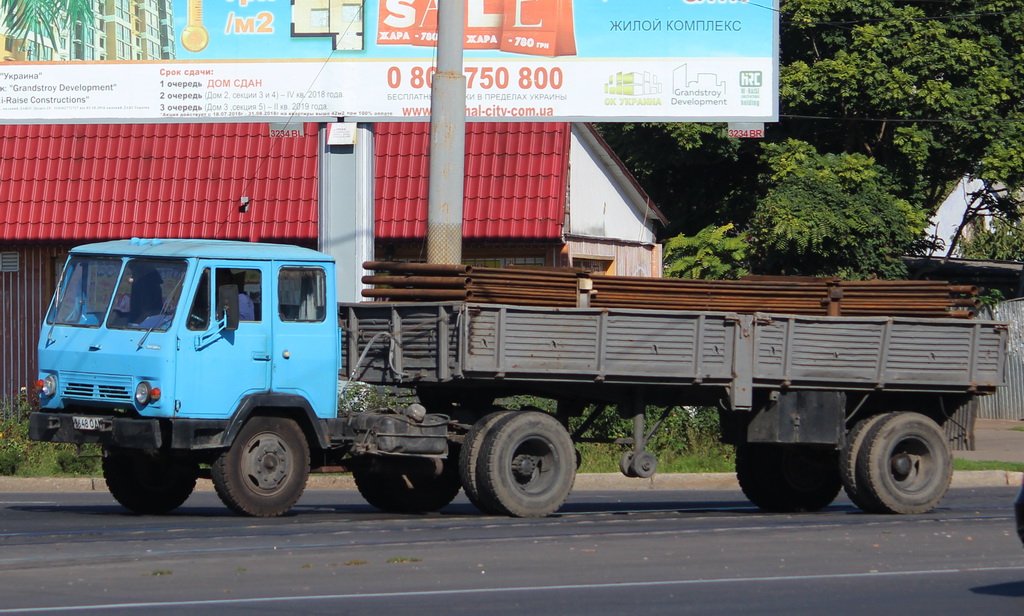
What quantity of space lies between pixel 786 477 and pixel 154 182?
1304 cm

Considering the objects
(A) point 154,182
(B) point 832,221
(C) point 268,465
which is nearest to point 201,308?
(C) point 268,465

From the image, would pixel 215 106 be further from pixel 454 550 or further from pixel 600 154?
pixel 454 550

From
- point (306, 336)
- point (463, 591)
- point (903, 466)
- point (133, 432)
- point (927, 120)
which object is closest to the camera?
point (463, 591)

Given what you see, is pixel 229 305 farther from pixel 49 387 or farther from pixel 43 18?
pixel 43 18

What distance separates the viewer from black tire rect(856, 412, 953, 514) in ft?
43.8

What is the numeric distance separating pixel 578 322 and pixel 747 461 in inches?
124

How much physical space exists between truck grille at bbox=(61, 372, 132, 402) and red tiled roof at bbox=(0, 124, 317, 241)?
10829mm

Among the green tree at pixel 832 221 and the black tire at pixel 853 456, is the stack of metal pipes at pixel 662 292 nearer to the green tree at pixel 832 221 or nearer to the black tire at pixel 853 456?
the black tire at pixel 853 456

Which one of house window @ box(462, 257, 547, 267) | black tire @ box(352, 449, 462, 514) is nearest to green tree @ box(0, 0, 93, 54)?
house window @ box(462, 257, 547, 267)

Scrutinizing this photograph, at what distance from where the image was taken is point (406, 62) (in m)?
18.8

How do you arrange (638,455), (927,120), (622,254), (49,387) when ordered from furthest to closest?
1. (927,120)
2. (622,254)
3. (638,455)
4. (49,387)

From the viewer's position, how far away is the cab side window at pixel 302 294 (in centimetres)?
1262

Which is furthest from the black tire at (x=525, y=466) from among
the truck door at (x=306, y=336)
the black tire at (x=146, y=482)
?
the black tire at (x=146, y=482)

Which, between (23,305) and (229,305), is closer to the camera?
(229,305)
